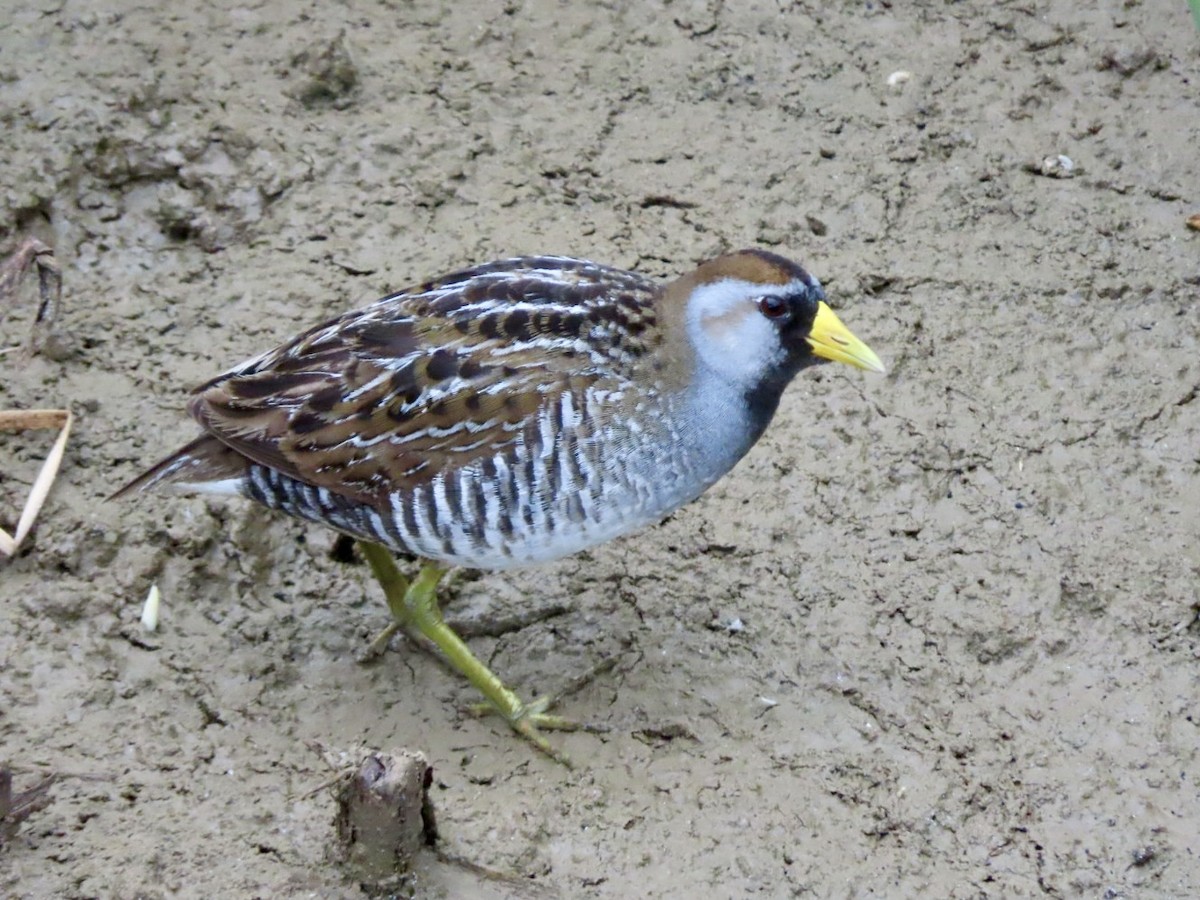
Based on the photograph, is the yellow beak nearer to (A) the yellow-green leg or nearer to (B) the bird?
(B) the bird

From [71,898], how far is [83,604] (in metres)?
1.14

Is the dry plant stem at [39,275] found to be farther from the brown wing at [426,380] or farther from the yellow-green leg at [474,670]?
the yellow-green leg at [474,670]

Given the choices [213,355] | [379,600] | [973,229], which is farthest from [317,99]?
[973,229]

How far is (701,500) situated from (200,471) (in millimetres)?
1797

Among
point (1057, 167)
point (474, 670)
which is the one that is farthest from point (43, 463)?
point (1057, 167)

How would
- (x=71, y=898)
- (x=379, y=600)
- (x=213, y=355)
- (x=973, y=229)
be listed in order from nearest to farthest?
(x=71, y=898) < (x=379, y=600) < (x=213, y=355) < (x=973, y=229)

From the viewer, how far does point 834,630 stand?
5078 millimetres

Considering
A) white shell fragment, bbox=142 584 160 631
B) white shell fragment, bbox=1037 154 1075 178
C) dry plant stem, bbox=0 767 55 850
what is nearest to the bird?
white shell fragment, bbox=142 584 160 631

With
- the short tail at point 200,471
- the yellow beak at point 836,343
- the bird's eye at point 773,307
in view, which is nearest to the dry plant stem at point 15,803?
the short tail at point 200,471

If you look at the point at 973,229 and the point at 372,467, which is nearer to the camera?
the point at 372,467

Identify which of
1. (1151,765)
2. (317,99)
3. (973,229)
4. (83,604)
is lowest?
(1151,765)

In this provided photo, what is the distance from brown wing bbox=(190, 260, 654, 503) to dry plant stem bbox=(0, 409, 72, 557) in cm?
80

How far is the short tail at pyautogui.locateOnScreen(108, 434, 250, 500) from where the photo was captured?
4.75 m

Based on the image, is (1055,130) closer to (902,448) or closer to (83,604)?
(902,448)
